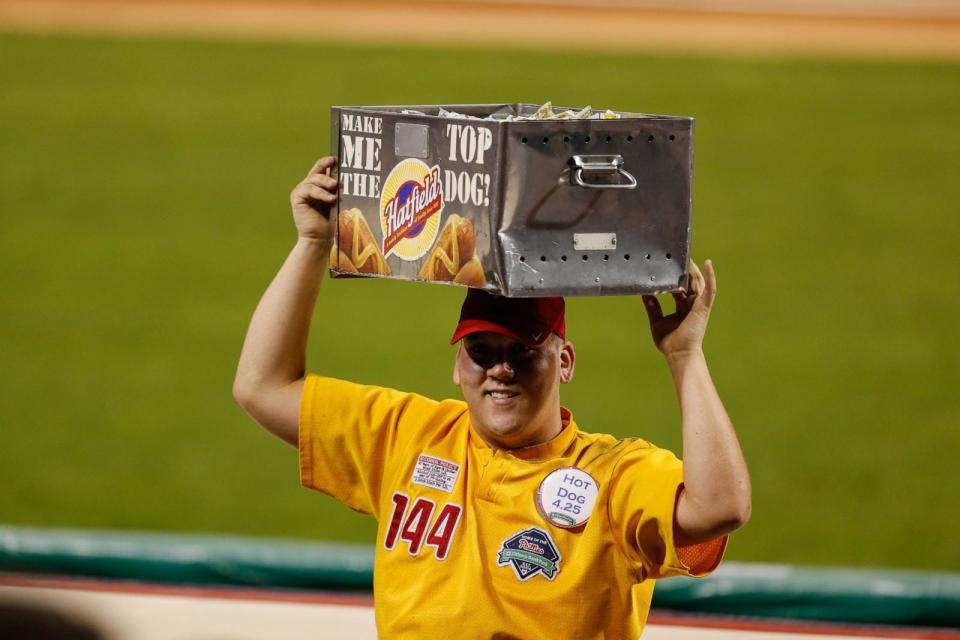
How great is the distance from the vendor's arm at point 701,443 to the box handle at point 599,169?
0.69 ft

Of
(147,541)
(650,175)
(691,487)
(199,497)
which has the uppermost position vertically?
(650,175)

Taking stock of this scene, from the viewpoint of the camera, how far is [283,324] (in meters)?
3.00

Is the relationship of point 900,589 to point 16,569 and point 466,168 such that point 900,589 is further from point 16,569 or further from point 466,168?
point 16,569

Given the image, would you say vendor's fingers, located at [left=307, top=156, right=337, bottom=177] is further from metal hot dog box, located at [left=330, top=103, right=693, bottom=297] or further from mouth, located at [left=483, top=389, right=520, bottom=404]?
mouth, located at [left=483, top=389, right=520, bottom=404]

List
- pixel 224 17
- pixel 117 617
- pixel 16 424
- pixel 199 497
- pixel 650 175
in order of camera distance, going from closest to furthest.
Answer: pixel 650 175, pixel 117 617, pixel 199 497, pixel 16 424, pixel 224 17

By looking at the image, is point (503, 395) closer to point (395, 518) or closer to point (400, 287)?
point (395, 518)

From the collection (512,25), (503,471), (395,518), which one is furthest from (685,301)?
(512,25)

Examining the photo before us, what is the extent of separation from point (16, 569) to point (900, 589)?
2.59m

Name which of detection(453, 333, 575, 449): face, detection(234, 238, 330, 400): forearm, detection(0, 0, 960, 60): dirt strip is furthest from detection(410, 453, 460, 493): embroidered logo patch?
detection(0, 0, 960, 60): dirt strip

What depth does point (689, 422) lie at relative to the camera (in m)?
2.57

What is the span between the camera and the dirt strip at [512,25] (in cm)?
1447

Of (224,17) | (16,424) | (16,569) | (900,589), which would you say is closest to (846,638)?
(900,589)

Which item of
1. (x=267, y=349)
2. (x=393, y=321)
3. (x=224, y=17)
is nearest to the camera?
(x=267, y=349)

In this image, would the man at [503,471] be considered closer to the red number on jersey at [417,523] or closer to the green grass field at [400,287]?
the red number on jersey at [417,523]
